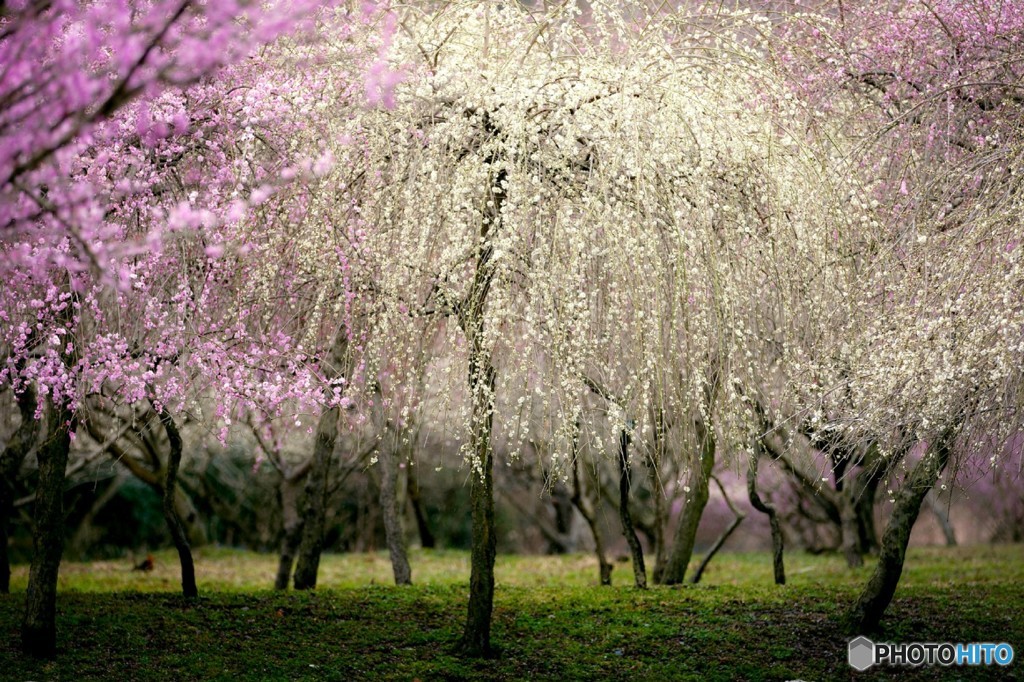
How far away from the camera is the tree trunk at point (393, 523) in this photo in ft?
33.4

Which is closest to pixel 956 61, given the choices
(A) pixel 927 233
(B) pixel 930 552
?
(A) pixel 927 233

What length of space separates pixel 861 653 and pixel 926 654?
0.46 meters

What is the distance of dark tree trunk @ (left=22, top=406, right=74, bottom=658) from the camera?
6476 millimetres

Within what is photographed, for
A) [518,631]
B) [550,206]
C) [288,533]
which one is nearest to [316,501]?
[288,533]

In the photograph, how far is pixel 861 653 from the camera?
720 centimetres

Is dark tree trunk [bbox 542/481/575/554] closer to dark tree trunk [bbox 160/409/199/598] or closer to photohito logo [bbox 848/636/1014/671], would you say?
dark tree trunk [bbox 160/409/199/598]

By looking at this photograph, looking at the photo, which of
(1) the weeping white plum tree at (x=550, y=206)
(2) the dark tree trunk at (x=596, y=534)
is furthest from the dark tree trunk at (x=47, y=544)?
(2) the dark tree trunk at (x=596, y=534)

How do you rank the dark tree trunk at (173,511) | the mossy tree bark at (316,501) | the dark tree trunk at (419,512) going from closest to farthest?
1. the dark tree trunk at (173,511)
2. the mossy tree bark at (316,501)
3. the dark tree trunk at (419,512)

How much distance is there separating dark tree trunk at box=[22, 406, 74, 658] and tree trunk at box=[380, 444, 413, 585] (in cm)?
374

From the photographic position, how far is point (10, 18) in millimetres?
5250

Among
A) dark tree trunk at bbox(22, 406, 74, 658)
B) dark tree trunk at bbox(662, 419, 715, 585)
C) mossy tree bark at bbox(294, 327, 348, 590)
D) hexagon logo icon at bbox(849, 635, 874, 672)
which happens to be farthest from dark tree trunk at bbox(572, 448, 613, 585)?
dark tree trunk at bbox(22, 406, 74, 658)

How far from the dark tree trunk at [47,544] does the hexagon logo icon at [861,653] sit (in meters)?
5.48

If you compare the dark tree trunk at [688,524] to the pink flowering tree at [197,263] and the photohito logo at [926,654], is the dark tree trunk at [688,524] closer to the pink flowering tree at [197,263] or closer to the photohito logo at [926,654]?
the photohito logo at [926,654]


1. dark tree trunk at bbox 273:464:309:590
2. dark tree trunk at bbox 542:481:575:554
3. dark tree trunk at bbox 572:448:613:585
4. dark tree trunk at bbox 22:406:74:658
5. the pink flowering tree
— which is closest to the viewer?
the pink flowering tree
